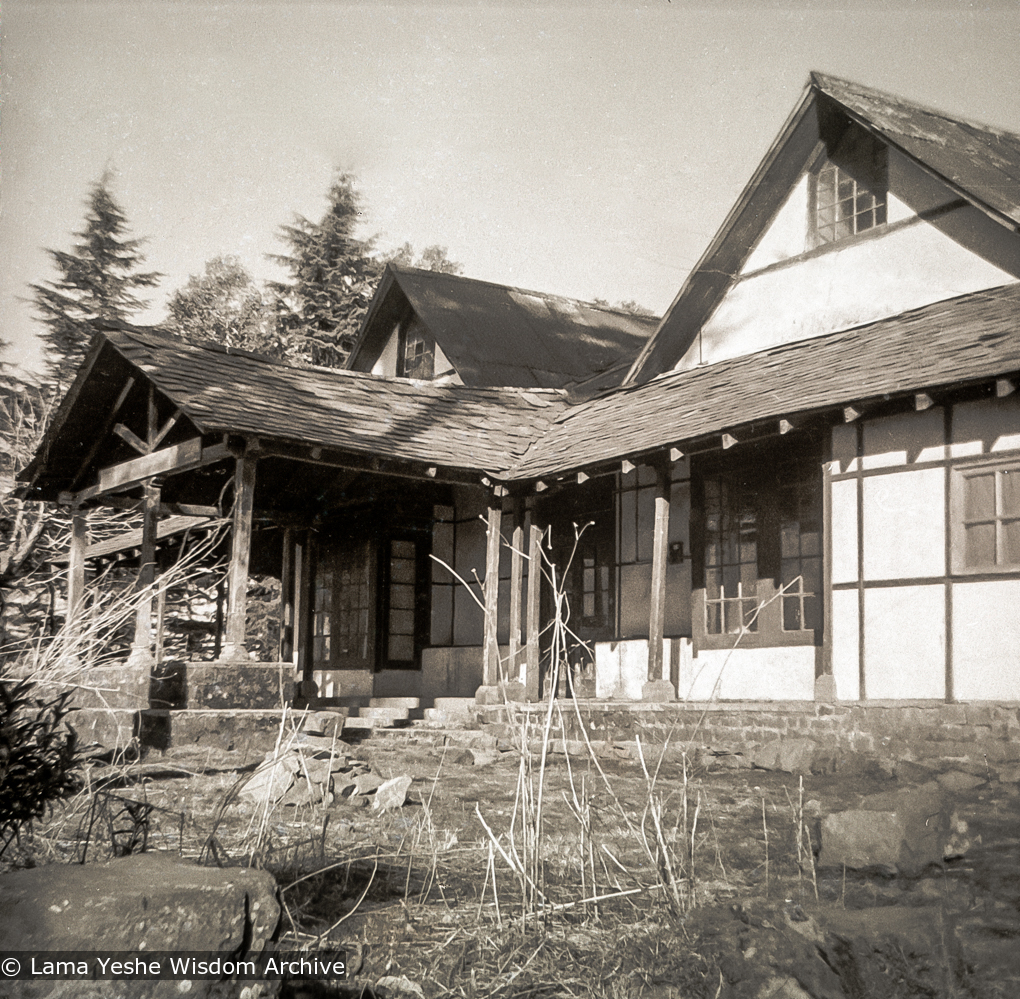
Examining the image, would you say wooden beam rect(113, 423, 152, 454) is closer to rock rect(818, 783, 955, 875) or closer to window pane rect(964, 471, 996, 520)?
window pane rect(964, 471, 996, 520)

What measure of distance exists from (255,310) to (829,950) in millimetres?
17432

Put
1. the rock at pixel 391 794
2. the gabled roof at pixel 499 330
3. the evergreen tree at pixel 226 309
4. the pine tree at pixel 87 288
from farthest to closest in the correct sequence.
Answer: the evergreen tree at pixel 226 309, the gabled roof at pixel 499 330, the pine tree at pixel 87 288, the rock at pixel 391 794

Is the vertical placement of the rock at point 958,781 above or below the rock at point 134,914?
below

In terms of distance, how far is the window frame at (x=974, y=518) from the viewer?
26.9 feet

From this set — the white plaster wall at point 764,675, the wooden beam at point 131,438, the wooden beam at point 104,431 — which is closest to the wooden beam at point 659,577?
the white plaster wall at point 764,675

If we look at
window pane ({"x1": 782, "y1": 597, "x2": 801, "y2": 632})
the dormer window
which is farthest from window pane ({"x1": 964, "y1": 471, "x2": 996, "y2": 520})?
the dormer window

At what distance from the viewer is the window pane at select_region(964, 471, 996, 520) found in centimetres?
838

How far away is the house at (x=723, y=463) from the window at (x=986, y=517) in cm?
2

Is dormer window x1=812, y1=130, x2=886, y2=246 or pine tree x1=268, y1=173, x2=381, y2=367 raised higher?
pine tree x1=268, y1=173, x2=381, y2=367

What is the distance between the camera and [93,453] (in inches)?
506

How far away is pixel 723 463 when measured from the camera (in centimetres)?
1115

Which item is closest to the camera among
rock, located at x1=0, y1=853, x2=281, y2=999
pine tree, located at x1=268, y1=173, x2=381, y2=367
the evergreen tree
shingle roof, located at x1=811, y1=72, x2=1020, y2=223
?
rock, located at x1=0, y1=853, x2=281, y2=999

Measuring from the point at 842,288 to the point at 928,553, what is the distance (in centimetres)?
355

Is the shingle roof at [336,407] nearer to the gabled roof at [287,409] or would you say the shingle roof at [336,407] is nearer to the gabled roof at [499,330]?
the gabled roof at [287,409]
